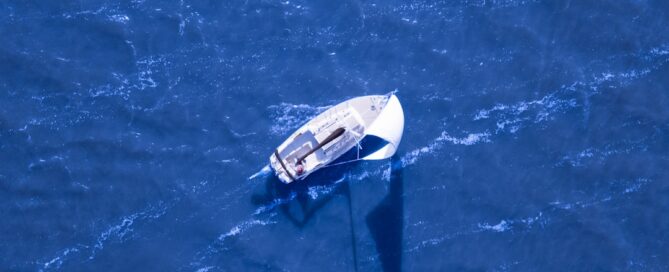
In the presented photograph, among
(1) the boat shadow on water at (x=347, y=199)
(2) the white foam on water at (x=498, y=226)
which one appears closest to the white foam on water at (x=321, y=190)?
(1) the boat shadow on water at (x=347, y=199)

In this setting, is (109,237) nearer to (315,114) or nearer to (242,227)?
(242,227)

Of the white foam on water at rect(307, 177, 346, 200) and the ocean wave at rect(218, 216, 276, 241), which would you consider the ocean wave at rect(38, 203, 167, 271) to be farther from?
the white foam on water at rect(307, 177, 346, 200)

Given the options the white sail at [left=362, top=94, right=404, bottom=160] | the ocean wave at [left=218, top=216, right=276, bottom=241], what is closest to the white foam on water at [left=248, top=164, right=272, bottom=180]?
the ocean wave at [left=218, top=216, right=276, bottom=241]

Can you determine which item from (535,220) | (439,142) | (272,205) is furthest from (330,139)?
(535,220)

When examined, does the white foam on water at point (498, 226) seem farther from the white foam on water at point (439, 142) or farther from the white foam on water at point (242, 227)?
the white foam on water at point (242, 227)

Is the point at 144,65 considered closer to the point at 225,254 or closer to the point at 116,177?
the point at 116,177

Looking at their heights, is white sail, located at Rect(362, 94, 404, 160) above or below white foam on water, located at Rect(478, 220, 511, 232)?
above

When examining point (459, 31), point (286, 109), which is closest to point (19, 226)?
point (286, 109)
